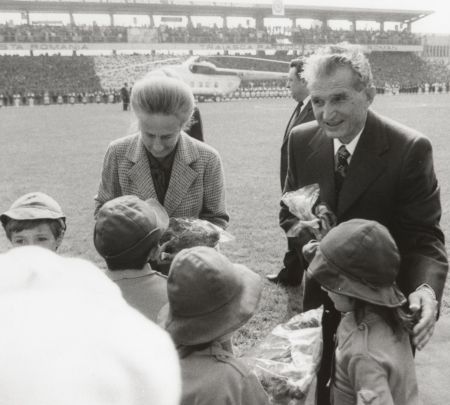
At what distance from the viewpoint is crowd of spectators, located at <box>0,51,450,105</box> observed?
45781mm

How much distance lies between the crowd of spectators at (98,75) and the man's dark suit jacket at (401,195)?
4272 cm

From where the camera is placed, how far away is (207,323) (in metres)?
1.91

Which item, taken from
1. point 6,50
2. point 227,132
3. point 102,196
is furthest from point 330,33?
point 102,196

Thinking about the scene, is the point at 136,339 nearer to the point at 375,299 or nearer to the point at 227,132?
the point at 375,299

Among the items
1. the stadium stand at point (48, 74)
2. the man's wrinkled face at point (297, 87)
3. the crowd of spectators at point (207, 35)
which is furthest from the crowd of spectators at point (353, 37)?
the man's wrinkled face at point (297, 87)

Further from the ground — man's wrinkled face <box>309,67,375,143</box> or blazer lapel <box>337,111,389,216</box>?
man's wrinkled face <box>309,67,375,143</box>

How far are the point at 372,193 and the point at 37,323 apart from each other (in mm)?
2240

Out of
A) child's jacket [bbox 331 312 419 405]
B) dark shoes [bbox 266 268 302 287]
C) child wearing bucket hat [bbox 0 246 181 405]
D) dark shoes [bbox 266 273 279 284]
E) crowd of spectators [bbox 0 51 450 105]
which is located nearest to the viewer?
child wearing bucket hat [bbox 0 246 181 405]

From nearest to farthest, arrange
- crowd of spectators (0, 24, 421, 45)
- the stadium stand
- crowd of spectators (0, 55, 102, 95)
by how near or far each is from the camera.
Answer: the stadium stand
crowd of spectators (0, 55, 102, 95)
crowd of spectators (0, 24, 421, 45)

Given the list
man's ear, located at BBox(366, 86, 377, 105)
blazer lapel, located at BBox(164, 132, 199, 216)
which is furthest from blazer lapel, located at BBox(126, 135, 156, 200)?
man's ear, located at BBox(366, 86, 377, 105)

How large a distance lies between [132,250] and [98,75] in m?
54.8

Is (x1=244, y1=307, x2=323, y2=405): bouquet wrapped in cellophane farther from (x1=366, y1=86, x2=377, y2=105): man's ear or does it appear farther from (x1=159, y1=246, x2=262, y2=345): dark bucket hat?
(x1=366, y1=86, x2=377, y2=105): man's ear

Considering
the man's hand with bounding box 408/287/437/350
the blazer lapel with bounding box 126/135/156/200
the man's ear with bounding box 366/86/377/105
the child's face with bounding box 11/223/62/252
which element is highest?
the man's ear with bounding box 366/86/377/105

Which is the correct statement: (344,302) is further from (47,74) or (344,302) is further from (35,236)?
(47,74)
